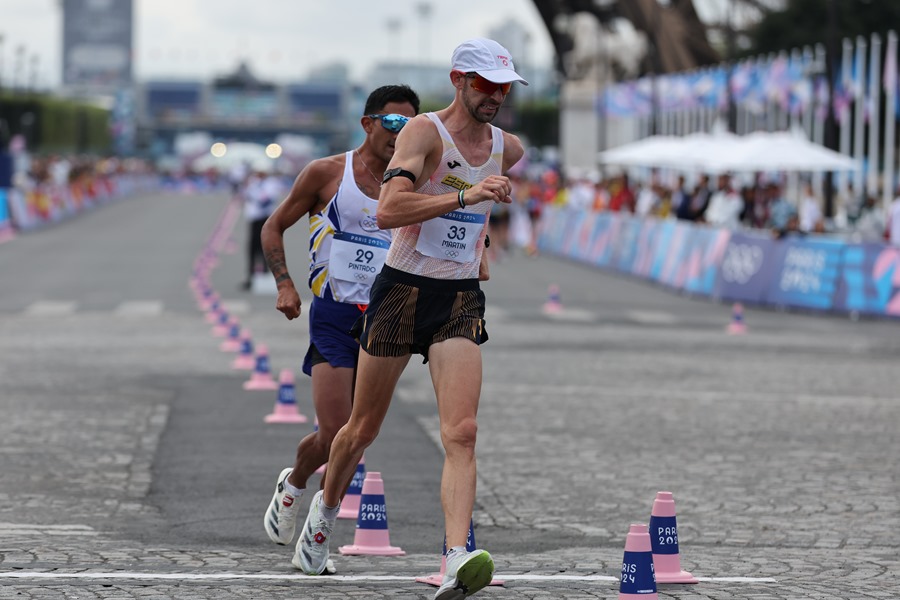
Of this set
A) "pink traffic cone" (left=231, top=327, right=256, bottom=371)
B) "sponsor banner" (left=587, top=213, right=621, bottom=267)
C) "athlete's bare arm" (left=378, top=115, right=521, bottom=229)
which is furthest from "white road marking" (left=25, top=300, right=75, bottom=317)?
"athlete's bare arm" (left=378, top=115, right=521, bottom=229)

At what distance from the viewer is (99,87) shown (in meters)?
159

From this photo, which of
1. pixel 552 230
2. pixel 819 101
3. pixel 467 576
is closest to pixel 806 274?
pixel 819 101

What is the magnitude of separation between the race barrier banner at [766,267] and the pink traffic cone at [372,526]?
54.0 feet

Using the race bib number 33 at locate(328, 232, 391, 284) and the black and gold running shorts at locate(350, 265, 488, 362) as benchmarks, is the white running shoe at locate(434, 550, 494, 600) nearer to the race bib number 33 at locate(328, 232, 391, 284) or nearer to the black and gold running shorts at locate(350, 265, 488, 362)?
the black and gold running shorts at locate(350, 265, 488, 362)

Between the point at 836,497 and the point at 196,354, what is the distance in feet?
28.7

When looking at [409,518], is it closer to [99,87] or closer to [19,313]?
[19,313]

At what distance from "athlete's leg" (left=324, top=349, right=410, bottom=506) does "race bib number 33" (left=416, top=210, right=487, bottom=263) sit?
39 centimetres

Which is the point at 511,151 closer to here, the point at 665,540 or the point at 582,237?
the point at 665,540

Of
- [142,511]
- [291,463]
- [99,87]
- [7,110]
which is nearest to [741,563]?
[142,511]

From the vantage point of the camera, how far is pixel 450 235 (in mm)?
6621

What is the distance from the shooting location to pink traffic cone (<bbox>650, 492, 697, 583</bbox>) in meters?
6.89

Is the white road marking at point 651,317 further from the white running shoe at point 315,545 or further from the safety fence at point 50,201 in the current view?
the safety fence at point 50,201

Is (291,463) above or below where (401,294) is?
below

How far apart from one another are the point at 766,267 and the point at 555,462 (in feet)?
50.3
